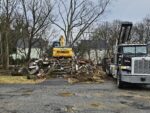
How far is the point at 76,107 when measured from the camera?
15086mm

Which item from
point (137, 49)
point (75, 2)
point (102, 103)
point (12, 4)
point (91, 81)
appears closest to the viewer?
point (102, 103)

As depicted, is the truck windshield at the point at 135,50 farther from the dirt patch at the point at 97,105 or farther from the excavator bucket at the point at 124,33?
the dirt patch at the point at 97,105

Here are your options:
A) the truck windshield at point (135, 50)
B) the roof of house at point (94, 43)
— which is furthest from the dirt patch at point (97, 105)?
the roof of house at point (94, 43)

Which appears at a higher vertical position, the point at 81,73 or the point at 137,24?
the point at 137,24

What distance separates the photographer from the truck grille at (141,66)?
2350cm

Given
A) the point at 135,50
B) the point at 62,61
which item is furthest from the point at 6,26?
the point at 135,50

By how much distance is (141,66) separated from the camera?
77.5 ft

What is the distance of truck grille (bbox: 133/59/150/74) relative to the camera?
2350 cm

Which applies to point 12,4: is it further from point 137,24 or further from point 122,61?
point 137,24

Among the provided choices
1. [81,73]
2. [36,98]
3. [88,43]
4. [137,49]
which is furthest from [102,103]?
[88,43]

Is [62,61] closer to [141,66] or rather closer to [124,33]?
[124,33]

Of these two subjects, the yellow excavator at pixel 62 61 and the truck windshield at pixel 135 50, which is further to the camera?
the yellow excavator at pixel 62 61

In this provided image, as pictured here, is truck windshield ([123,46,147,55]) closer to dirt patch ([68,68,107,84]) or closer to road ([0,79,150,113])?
dirt patch ([68,68,107,84])

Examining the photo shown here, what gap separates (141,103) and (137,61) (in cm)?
708
